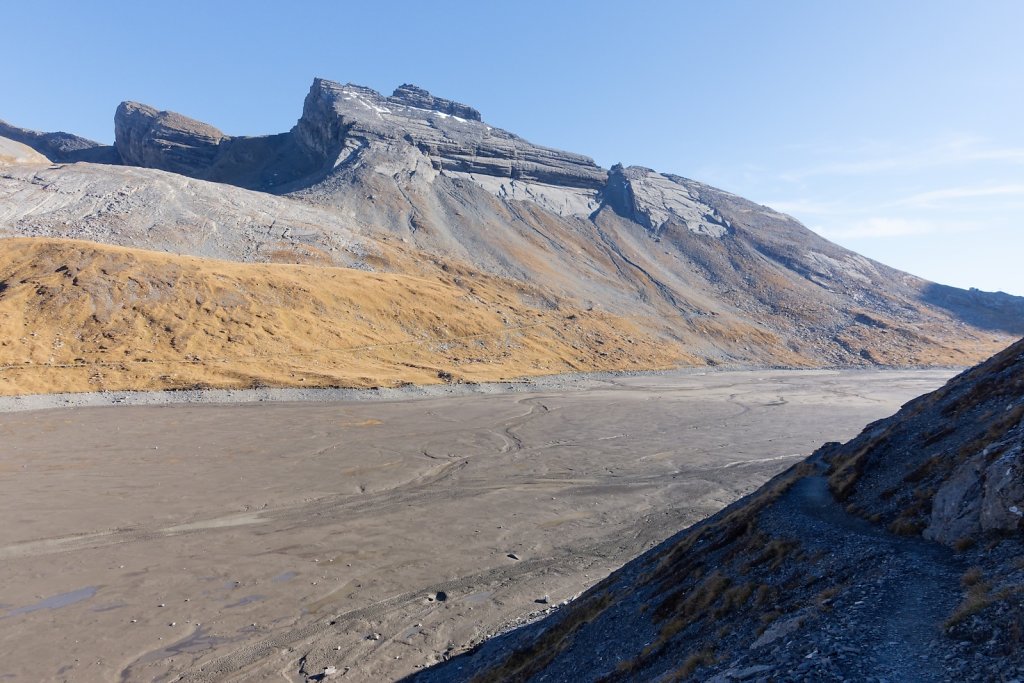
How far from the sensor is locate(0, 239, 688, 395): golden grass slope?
36875 mm

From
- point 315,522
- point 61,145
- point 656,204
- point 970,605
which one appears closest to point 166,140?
point 61,145

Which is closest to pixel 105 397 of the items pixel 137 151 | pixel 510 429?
pixel 510 429

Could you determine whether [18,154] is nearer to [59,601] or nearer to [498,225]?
[498,225]

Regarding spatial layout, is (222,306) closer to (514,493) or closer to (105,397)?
(105,397)

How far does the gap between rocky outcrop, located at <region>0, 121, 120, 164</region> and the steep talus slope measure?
17096cm

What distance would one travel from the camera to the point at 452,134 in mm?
108500

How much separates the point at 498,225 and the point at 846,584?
86.6m

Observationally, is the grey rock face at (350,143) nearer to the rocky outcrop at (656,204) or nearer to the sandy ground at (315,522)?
the rocky outcrop at (656,204)

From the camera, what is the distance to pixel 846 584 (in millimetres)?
7336

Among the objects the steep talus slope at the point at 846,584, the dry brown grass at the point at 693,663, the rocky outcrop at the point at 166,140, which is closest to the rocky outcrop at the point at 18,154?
the rocky outcrop at the point at 166,140

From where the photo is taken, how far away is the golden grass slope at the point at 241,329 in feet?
121

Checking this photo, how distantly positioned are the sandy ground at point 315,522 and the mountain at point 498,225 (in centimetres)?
3678

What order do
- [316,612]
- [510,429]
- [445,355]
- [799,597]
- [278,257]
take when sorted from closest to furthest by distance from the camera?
[799,597] < [316,612] < [510,429] < [445,355] < [278,257]

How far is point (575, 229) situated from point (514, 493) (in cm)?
8414
